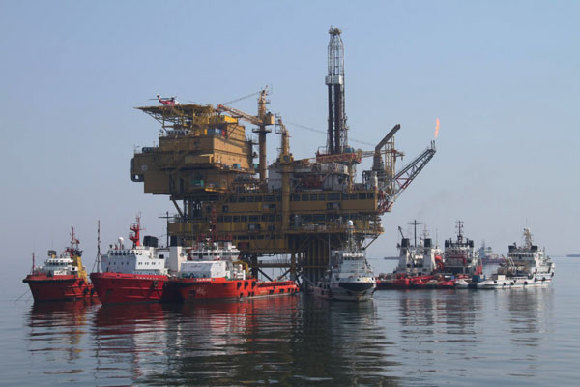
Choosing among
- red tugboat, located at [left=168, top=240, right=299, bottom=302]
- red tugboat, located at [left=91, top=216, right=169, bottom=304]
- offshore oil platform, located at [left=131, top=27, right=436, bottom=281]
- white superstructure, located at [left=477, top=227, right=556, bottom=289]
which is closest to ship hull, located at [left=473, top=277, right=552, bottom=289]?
white superstructure, located at [left=477, top=227, right=556, bottom=289]

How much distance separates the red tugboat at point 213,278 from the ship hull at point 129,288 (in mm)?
1592

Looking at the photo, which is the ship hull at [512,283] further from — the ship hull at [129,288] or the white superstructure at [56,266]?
the white superstructure at [56,266]

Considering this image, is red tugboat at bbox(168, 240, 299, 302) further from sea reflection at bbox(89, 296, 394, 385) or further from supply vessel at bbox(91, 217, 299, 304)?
sea reflection at bbox(89, 296, 394, 385)

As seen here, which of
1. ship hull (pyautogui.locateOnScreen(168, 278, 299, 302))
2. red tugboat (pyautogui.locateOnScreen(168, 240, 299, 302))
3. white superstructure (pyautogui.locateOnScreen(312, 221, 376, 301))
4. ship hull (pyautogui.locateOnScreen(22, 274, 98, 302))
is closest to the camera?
ship hull (pyautogui.locateOnScreen(168, 278, 299, 302))

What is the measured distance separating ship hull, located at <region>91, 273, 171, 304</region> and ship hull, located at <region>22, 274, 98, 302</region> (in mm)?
11753

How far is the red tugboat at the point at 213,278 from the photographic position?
94.8 meters

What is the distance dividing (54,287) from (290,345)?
54759 millimetres

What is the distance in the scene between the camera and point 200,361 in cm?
4831

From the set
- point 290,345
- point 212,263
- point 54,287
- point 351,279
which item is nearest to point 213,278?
point 212,263

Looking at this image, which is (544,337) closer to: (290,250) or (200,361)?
(200,361)

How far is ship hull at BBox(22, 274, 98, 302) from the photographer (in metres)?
100

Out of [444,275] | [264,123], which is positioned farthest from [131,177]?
[444,275]

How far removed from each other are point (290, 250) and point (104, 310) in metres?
40.0

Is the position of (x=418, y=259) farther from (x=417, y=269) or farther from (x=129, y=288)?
(x=129, y=288)
